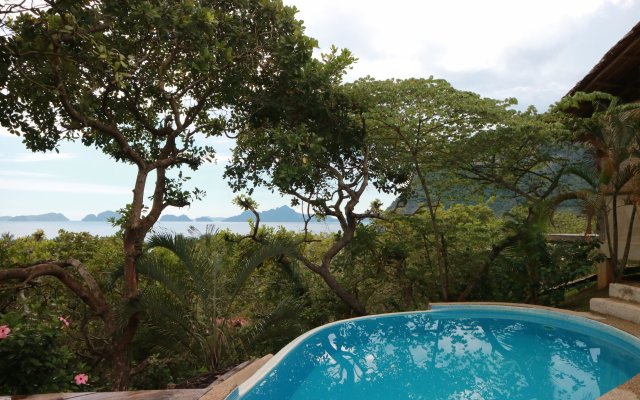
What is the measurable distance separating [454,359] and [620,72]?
29.3 ft

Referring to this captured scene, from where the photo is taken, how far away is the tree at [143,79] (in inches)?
268

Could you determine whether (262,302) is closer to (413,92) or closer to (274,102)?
(274,102)

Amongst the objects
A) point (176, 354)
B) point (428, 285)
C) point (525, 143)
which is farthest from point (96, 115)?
point (525, 143)

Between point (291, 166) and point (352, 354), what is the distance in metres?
3.80

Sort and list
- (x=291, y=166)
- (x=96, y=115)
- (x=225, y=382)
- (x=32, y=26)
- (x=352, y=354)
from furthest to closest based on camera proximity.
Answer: (x=96, y=115)
(x=291, y=166)
(x=352, y=354)
(x=32, y=26)
(x=225, y=382)

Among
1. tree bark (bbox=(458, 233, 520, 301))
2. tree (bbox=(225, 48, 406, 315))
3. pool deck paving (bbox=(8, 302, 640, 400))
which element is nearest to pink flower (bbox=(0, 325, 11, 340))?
pool deck paving (bbox=(8, 302, 640, 400))

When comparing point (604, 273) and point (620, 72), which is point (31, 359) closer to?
point (604, 273)

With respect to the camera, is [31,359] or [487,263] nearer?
[31,359]

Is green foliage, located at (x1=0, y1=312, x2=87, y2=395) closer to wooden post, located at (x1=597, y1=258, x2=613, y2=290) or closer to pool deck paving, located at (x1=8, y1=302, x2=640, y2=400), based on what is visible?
pool deck paving, located at (x1=8, y1=302, x2=640, y2=400)

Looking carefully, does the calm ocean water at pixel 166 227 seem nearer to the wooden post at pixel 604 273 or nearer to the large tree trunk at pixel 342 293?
the large tree trunk at pixel 342 293

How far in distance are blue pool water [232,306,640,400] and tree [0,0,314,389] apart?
11.0 feet

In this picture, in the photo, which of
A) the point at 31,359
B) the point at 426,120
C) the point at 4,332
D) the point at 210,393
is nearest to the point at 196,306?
the point at 210,393

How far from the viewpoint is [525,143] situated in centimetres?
1055

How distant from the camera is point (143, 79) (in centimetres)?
895
